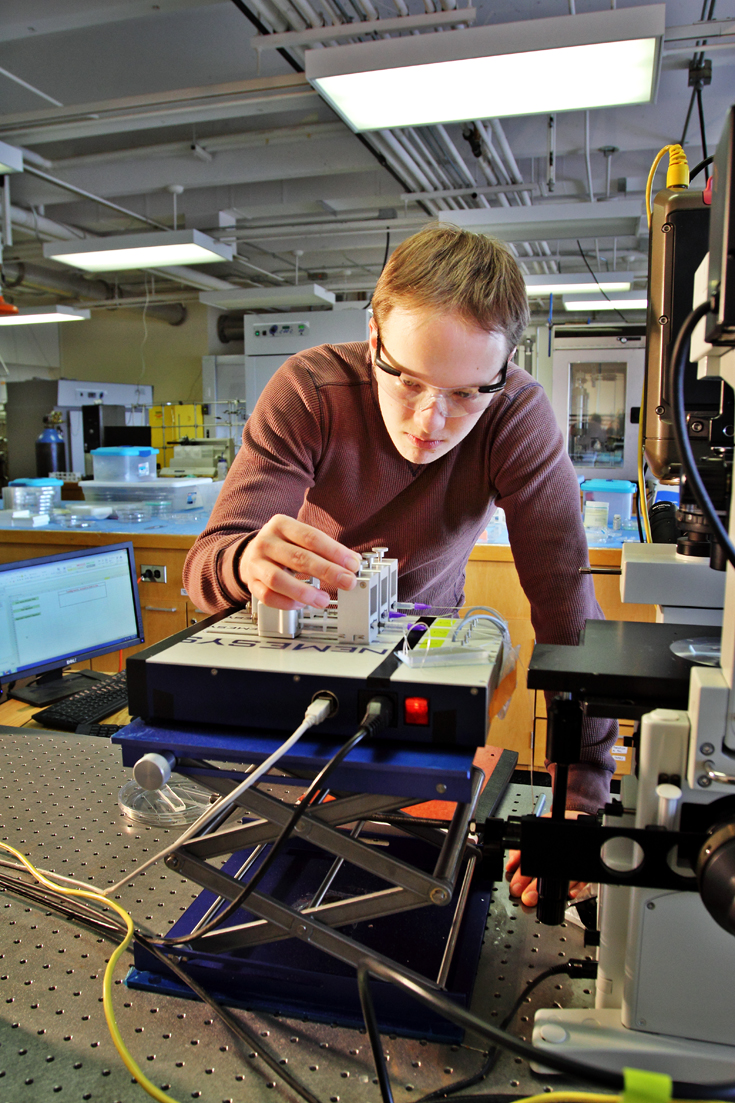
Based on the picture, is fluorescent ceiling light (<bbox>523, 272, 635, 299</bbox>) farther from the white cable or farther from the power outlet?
the white cable

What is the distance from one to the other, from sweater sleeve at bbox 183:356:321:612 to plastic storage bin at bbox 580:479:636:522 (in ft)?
7.65

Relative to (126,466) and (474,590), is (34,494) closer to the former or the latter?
(126,466)

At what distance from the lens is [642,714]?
57 centimetres

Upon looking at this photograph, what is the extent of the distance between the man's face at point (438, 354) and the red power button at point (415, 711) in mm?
418

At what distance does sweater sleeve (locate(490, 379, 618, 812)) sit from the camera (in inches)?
41.6

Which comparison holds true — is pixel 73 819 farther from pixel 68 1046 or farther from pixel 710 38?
pixel 710 38

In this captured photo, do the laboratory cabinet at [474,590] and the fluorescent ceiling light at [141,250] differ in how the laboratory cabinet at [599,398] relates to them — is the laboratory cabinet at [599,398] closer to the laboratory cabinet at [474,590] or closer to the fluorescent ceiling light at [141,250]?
the laboratory cabinet at [474,590]

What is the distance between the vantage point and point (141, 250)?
145 inches

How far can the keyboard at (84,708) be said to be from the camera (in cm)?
160

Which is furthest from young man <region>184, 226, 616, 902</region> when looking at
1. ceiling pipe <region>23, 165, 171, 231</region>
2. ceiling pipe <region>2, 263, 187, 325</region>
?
ceiling pipe <region>2, 263, 187, 325</region>

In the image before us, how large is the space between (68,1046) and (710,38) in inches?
124

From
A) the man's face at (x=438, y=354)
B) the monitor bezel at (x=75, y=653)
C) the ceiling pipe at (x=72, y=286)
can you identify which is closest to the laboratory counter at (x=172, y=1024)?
the man's face at (x=438, y=354)

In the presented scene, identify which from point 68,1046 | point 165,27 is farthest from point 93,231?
point 68,1046

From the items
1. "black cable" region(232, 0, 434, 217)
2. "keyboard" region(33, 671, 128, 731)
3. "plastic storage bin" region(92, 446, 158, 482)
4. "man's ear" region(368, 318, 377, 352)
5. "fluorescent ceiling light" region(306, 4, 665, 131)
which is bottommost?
"keyboard" region(33, 671, 128, 731)
